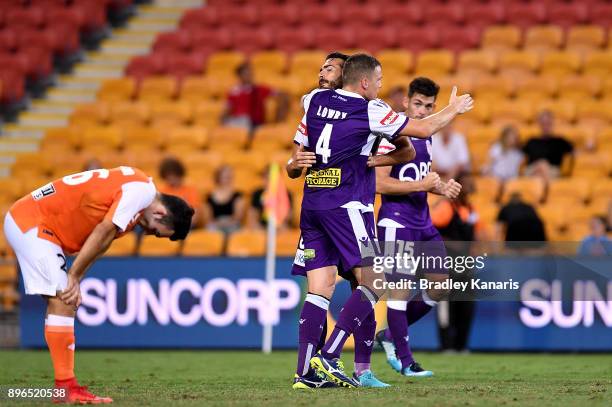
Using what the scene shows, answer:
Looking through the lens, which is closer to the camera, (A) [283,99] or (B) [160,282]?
(B) [160,282]

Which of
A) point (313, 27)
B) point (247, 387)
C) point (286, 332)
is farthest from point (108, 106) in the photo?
point (247, 387)

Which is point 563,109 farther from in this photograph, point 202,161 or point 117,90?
point 117,90

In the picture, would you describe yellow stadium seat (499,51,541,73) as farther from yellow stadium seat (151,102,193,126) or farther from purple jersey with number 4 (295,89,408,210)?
purple jersey with number 4 (295,89,408,210)

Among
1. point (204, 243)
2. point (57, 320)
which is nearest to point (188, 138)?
point (204, 243)

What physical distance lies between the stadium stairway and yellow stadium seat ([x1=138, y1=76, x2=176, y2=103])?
155 cm

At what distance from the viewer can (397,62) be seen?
1838cm

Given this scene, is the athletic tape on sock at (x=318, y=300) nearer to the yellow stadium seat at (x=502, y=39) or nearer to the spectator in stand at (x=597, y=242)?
the spectator in stand at (x=597, y=242)

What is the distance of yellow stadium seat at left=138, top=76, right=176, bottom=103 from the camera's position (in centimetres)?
1941

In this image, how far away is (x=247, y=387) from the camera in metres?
8.41

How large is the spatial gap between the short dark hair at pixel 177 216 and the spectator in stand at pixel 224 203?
7678 mm

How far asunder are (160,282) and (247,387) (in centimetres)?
547

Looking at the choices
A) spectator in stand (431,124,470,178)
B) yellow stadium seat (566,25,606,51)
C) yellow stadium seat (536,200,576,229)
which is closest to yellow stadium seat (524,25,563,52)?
yellow stadium seat (566,25,606,51)

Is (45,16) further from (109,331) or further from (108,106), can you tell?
(109,331)

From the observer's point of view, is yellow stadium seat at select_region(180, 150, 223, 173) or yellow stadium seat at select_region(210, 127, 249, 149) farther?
yellow stadium seat at select_region(210, 127, 249, 149)
